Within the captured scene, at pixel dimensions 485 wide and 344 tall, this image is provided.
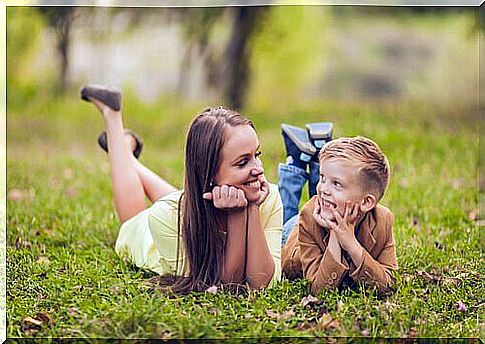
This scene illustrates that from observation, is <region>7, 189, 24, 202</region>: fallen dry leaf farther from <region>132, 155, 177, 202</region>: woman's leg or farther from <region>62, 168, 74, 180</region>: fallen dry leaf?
<region>132, 155, 177, 202</region>: woman's leg

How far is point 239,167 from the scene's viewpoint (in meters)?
2.66

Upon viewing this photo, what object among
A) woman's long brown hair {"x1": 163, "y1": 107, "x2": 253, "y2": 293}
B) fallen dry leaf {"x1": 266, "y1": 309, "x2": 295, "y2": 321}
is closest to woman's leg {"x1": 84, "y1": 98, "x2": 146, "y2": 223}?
woman's long brown hair {"x1": 163, "y1": 107, "x2": 253, "y2": 293}

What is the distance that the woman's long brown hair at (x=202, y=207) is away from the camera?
2.66 m

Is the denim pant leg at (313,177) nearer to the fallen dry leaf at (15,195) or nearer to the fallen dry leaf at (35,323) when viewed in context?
the fallen dry leaf at (35,323)

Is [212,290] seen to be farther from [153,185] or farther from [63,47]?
[63,47]

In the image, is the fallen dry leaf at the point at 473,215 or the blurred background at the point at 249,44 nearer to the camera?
the fallen dry leaf at the point at 473,215

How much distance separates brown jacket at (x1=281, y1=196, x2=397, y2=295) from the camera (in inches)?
104

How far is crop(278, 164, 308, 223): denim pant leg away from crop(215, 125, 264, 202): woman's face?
0.36m

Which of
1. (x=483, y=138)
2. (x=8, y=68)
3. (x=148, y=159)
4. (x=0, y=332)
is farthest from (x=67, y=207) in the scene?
(x=483, y=138)

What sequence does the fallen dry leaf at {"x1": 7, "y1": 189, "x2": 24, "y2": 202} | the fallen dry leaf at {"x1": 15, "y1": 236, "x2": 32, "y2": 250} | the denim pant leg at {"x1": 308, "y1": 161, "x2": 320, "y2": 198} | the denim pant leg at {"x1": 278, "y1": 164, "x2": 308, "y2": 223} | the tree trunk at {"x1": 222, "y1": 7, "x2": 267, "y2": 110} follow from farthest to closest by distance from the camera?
the tree trunk at {"x1": 222, "y1": 7, "x2": 267, "y2": 110}, the fallen dry leaf at {"x1": 7, "y1": 189, "x2": 24, "y2": 202}, the fallen dry leaf at {"x1": 15, "y1": 236, "x2": 32, "y2": 250}, the denim pant leg at {"x1": 278, "y1": 164, "x2": 308, "y2": 223}, the denim pant leg at {"x1": 308, "y1": 161, "x2": 320, "y2": 198}

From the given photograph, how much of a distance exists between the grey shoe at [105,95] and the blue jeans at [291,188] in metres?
0.68

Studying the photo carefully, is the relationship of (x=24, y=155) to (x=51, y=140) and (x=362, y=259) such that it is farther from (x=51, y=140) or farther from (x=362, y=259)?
(x=362, y=259)

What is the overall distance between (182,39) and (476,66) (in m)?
1.31

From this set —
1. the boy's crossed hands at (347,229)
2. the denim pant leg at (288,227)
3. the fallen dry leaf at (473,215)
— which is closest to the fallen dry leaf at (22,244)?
the denim pant leg at (288,227)
